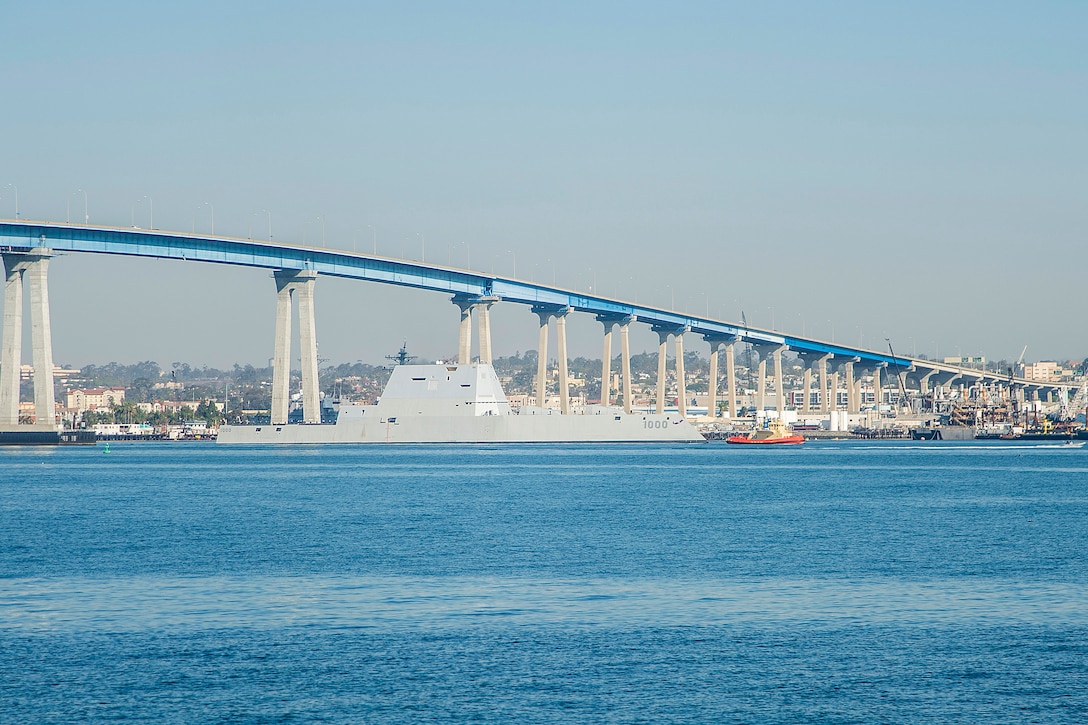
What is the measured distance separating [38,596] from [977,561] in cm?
1780

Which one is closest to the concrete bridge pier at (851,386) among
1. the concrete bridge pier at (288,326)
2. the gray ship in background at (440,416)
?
the gray ship in background at (440,416)

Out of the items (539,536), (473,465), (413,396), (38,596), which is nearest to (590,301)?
(413,396)

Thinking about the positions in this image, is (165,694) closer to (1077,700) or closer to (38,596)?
(38,596)

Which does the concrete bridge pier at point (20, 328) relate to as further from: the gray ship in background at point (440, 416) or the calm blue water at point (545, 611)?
the calm blue water at point (545, 611)

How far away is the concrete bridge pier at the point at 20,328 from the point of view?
8306 cm

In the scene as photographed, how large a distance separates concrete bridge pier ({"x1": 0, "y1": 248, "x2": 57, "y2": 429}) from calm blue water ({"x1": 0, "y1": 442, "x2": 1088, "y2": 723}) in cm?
4390

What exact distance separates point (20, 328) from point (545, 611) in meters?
72.7

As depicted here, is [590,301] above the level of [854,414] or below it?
above

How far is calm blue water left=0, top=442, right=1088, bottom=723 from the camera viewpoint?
14414 mm

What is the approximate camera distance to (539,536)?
100ft

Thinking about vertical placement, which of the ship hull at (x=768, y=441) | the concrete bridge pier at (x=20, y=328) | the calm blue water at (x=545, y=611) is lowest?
the ship hull at (x=768, y=441)

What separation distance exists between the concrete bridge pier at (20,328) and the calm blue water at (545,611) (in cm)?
4390

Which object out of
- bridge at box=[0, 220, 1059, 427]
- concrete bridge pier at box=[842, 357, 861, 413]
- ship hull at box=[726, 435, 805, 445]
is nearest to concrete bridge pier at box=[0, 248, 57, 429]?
bridge at box=[0, 220, 1059, 427]

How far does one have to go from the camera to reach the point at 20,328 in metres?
83.5
